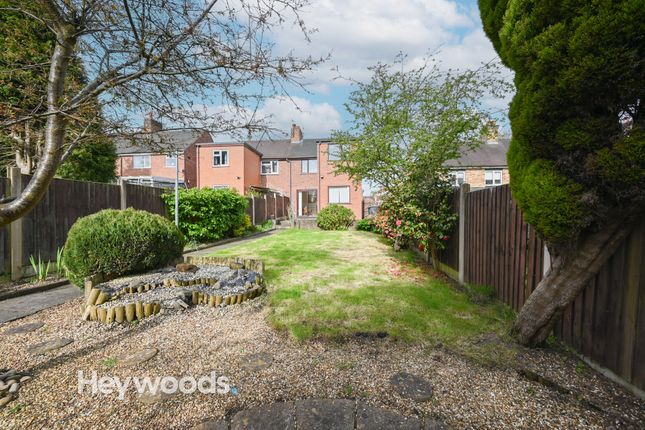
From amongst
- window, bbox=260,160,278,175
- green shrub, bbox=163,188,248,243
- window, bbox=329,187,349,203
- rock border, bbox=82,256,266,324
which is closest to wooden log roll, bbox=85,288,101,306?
rock border, bbox=82,256,266,324

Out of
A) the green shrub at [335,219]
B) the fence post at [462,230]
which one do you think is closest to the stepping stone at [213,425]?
the fence post at [462,230]

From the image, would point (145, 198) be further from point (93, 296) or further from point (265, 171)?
point (265, 171)

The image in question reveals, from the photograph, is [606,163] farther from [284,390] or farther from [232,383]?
[232,383]

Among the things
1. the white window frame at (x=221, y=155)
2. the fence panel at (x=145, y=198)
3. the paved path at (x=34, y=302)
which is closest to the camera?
the paved path at (x=34, y=302)

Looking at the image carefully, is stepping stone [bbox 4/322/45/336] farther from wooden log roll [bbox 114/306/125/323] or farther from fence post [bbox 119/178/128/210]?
fence post [bbox 119/178/128/210]

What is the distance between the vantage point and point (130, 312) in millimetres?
3617

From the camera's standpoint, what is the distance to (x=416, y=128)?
7.96 m

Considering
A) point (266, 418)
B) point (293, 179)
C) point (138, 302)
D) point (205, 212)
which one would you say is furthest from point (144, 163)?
point (266, 418)

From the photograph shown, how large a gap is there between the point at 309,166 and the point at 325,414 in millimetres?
24969

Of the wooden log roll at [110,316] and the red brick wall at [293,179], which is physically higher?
the red brick wall at [293,179]

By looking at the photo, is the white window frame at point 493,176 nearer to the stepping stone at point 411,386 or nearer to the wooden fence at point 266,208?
the wooden fence at point 266,208

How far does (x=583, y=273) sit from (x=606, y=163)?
0.90m

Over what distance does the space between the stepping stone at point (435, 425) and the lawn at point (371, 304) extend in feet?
3.95

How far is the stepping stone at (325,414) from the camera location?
191 cm
